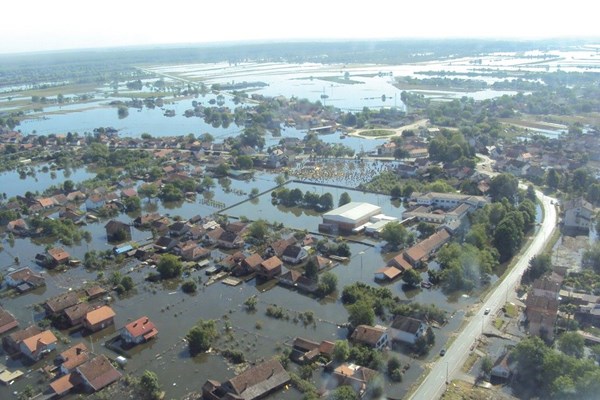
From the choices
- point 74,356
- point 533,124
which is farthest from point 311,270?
point 533,124

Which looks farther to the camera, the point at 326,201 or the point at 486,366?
the point at 326,201

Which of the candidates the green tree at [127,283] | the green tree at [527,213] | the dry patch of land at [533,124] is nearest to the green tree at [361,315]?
the green tree at [127,283]

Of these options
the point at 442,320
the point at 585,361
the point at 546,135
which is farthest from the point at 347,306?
the point at 546,135

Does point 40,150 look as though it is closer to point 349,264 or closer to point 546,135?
point 349,264

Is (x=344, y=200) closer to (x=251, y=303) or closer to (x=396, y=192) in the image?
(x=396, y=192)

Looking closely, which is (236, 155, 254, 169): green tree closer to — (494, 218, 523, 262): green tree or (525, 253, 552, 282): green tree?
(494, 218, 523, 262): green tree

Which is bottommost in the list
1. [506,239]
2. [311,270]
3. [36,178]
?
[36,178]

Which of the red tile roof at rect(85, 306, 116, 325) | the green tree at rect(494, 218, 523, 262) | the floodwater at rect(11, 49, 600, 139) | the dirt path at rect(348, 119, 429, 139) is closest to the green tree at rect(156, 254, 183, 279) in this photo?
the red tile roof at rect(85, 306, 116, 325)
